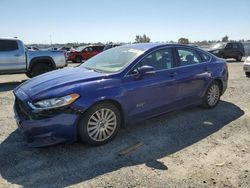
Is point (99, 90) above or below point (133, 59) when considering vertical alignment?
below

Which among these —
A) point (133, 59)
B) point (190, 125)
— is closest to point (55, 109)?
point (133, 59)

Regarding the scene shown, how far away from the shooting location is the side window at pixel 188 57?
541cm

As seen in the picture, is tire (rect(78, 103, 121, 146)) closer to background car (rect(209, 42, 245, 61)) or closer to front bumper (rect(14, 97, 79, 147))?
front bumper (rect(14, 97, 79, 147))

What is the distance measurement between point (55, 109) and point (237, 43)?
872 inches

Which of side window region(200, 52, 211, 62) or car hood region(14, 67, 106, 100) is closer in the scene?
car hood region(14, 67, 106, 100)

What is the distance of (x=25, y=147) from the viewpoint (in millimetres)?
4180

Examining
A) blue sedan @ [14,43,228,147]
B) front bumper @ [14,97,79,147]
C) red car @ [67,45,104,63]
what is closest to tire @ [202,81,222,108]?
blue sedan @ [14,43,228,147]

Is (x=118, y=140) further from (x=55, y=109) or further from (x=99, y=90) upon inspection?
(x=55, y=109)

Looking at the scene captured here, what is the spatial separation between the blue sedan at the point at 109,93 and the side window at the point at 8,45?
655 centimetres

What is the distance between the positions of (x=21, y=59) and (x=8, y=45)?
0.74 metres

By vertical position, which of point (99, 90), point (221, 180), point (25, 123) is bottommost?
point (221, 180)

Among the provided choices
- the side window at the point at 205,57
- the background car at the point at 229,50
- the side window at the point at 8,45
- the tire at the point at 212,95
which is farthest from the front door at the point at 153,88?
the background car at the point at 229,50

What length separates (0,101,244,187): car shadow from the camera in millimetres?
3381

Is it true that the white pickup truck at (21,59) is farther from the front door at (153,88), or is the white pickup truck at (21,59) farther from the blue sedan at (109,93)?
the front door at (153,88)
